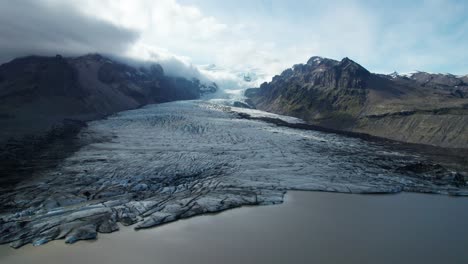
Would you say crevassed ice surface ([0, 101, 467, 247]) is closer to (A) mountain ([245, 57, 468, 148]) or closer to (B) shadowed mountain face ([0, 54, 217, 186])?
(B) shadowed mountain face ([0, 54, 217, 186])

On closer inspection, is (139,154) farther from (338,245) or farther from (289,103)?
(289,103)

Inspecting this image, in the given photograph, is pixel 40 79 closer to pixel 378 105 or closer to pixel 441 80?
pixel 378 105

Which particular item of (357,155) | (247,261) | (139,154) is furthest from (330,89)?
(247,261)

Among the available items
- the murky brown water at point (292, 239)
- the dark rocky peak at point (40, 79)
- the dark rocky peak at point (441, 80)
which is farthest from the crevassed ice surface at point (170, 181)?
the dark rocky peak at point (441, 80)

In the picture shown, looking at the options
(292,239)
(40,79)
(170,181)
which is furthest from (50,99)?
(292,239)

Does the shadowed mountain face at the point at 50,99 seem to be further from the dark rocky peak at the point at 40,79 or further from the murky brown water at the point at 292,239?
the murky brown water at the point at 292,239

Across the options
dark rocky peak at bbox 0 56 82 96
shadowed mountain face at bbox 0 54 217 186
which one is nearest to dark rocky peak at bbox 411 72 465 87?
shadowed mountain face at bbox 0 54 217 186
